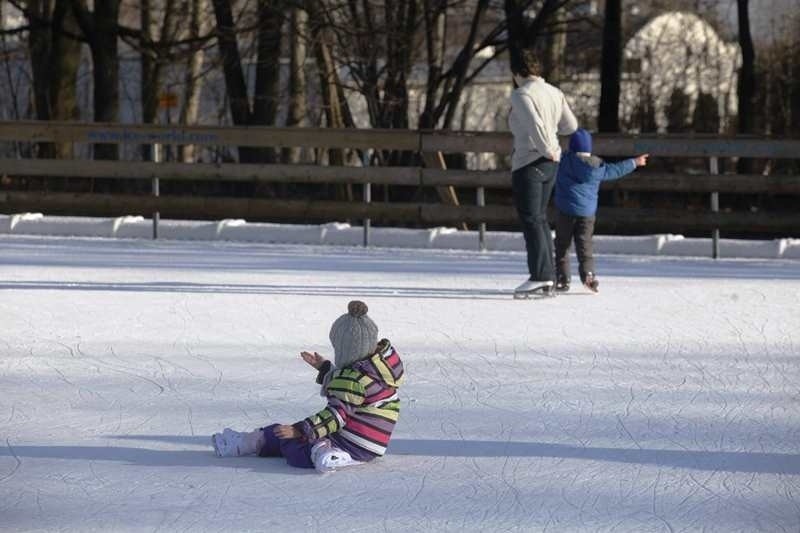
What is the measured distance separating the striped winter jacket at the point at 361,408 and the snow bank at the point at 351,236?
8832 millimetres

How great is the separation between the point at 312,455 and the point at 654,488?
1.10 metres

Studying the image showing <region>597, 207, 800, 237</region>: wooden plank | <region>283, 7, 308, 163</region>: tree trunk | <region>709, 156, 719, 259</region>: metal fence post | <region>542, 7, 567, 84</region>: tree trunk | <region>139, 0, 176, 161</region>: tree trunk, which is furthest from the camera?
<region>542, 7, 567, 84</region>: tree trunk

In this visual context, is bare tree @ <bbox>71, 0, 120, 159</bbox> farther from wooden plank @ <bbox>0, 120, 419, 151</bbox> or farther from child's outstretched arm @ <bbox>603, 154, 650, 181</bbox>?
child's outstretched arm @ <bbox>603, 154, 650, 181</bbox>

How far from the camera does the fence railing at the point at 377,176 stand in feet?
46.6

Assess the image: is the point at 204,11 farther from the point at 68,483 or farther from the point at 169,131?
the point at 68,483

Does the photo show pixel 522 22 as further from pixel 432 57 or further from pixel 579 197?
pixel 579 197

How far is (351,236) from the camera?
14.6m

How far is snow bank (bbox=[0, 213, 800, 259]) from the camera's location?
14.0 meters

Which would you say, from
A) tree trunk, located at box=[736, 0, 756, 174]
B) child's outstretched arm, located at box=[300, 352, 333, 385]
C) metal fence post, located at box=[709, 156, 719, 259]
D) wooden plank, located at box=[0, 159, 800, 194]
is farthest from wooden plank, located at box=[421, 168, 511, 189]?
tree trunk, located at box=[736, 0, 756, 174]

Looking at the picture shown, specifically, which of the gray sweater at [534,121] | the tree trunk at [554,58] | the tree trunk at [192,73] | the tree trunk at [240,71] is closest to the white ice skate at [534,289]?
the gray sweater at [534,121]

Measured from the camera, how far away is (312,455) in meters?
5.34

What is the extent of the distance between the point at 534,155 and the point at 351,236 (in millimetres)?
4807

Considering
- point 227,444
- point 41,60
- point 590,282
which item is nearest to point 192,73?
point 41,60

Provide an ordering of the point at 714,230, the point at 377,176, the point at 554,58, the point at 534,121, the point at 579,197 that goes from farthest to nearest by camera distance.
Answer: the point at 554,58, the point at 377,176, the point at 714,230, the point at 579,197, the point at 534,121
